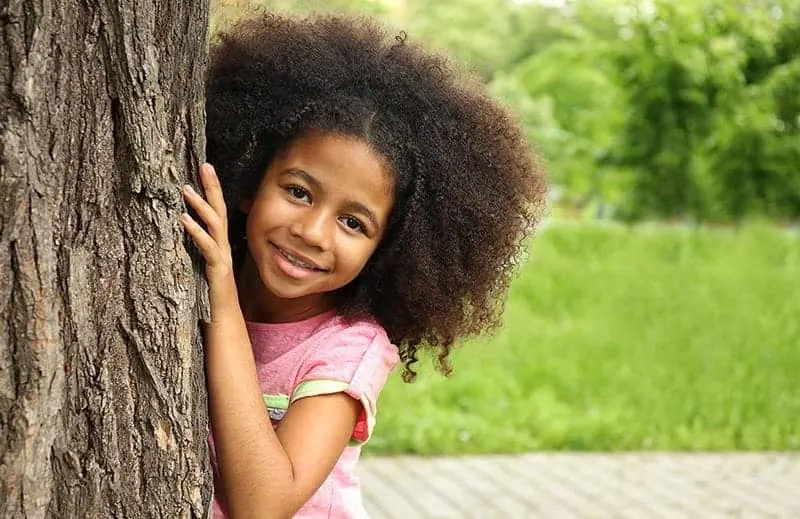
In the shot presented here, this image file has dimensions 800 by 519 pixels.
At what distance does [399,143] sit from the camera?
86.7 inches

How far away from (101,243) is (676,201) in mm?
12955

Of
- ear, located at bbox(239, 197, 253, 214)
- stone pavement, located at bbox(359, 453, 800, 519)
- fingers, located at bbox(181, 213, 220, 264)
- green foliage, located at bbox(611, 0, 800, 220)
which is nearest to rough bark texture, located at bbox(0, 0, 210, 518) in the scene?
fingers, located at bbox(181, 213, 220, 264)

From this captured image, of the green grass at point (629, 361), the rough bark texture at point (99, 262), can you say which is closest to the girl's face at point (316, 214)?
the rough bark texture at point (99, 262)

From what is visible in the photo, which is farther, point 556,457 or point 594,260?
point 594,260

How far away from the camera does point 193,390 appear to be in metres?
1.87

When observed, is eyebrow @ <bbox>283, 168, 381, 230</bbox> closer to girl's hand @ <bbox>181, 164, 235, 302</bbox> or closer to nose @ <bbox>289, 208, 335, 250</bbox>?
nose @ <bbox>289, 208, 335, 250</bbox>

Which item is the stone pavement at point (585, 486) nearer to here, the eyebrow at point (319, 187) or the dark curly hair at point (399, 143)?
the dark curly hair at point (399, 143)

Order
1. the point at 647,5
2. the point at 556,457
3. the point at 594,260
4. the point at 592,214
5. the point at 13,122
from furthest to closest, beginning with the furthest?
1. the point at 592,214
2. the point at 647,5
3. the point at 594,260
4. the point at 556,457
5. the point at 13,122

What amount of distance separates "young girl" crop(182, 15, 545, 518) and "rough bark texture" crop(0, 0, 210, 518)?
0.10 meters

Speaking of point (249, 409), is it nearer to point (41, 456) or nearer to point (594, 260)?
point (41, 456)

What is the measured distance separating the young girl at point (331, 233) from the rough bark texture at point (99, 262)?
10 cm

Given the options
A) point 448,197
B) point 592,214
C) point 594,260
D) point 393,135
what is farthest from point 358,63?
point 592,214

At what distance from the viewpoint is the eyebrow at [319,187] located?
2.10m

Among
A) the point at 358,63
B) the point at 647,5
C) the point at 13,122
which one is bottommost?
the point at 13,122
